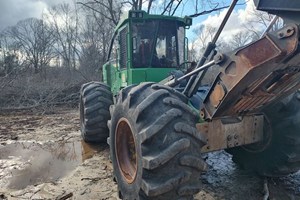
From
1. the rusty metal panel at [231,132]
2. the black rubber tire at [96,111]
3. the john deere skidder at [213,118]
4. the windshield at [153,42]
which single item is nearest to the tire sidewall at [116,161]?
the john deere skidder at [213,118]

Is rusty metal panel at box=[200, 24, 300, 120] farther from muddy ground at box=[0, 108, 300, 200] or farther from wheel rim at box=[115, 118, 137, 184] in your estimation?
muddy ground at box=[0, 108, 300, 200]

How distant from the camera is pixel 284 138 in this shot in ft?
12.8

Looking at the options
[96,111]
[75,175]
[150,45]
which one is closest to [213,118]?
[150,45]

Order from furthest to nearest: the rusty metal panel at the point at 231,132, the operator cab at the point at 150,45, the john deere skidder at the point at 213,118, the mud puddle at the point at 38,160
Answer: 1. the operator cab at the point at 150,45
2. the mud puddle at the point at 38,160
3. the rusty metal panel at the point at 231,132
4. the john deere skidder at the point at 213,118

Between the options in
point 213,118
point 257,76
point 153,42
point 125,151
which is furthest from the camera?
point 153,42

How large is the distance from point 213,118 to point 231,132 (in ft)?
1.26

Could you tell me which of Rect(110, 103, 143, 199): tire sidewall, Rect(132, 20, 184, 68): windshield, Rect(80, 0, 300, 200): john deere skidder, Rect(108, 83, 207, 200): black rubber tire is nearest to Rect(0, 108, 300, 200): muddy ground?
Rect(80, 0, 300, 200): john deere skidder

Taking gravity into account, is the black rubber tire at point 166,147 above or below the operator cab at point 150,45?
below

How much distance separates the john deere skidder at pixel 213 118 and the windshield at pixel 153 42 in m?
0.18

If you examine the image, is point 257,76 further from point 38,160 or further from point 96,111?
point 38,160

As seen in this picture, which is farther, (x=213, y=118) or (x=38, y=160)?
(x=38, y=160)

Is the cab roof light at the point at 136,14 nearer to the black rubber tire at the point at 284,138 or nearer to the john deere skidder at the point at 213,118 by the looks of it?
the john deere skidder at the point at 213,118

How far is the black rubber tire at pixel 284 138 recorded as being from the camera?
12.6ft

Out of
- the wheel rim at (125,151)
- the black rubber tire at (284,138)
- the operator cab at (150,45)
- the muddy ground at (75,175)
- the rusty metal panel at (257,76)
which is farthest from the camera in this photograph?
the operator cab at (150,45)
